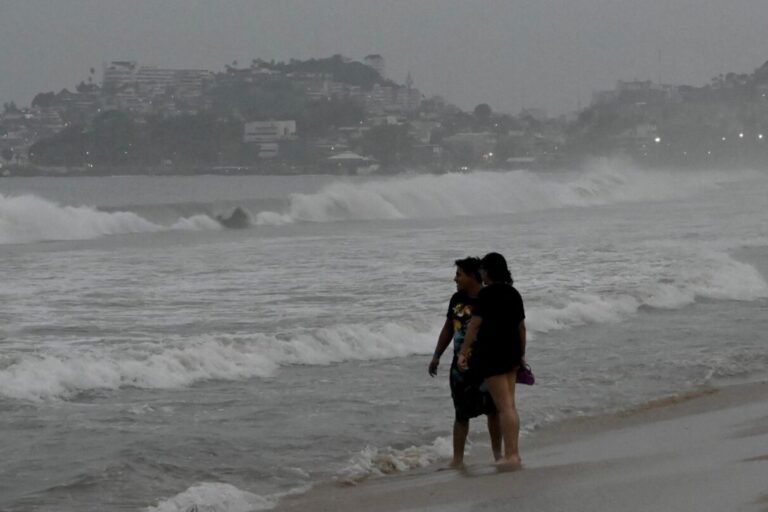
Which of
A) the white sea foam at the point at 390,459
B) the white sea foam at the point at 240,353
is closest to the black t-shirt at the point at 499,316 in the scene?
the white sea foam at the point at 390,459

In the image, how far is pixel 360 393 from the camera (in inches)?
471

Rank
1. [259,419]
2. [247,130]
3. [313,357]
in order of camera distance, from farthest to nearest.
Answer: [247,130] → [313,357] → [259,419]

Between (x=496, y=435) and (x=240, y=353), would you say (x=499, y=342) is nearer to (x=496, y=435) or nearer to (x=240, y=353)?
(x=496, y=435)

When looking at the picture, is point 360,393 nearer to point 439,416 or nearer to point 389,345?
point 439,416

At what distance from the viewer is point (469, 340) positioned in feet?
28.2

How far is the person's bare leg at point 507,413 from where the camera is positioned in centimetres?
870

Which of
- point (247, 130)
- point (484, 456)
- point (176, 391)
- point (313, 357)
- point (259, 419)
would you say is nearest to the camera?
point (484, 456)

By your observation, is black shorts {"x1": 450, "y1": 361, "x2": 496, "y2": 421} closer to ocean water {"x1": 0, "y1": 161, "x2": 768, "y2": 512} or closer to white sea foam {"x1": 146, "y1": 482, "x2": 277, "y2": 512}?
ocean water {"x1": 0, "y1": 161, "x2": 768, "y2": 512}

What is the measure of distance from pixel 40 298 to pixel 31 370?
791 centimetres

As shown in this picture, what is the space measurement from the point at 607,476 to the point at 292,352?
20.7ft

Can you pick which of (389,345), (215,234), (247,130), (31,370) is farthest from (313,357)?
(247,130)

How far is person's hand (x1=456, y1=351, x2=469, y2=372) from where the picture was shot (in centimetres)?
866

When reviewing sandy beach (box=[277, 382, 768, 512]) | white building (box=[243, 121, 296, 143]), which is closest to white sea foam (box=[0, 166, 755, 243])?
sandy beach (box=[277, 382, 768, 512])

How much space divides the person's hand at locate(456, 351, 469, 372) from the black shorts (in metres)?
0.05
